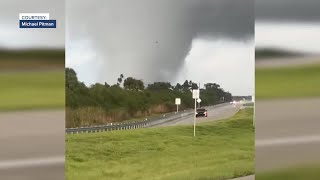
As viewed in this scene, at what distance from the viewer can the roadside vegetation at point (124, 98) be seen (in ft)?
10.2

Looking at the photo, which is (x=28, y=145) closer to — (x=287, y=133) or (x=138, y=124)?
(x=138, y=124)

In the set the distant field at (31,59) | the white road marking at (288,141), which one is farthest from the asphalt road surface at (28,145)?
the white road marking at (288,141)

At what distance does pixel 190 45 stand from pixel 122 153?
0.96 metres

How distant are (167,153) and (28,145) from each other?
39.4 inches

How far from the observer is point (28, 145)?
9.81ft

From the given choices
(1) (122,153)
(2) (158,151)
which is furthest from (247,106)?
(1) (122,153)

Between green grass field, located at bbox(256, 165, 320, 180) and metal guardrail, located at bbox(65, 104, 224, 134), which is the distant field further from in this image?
green grass field, located at bbox(256, 165, 320, 180)

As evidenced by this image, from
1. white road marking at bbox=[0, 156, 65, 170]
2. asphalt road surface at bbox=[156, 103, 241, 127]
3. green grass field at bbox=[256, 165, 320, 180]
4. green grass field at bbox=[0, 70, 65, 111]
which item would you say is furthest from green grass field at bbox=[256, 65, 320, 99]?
white road marking at bbox=[0, 156, 65, 170]

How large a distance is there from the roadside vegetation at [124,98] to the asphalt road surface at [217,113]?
0.18 ft

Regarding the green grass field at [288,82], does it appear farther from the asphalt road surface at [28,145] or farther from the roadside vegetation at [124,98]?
the asphalt road surface at [28,145]

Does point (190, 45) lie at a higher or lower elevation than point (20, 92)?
higher

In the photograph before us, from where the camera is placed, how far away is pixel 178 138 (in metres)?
3.28

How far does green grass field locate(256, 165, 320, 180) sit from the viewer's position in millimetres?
3346

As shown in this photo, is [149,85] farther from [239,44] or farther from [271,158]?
[271,158]
